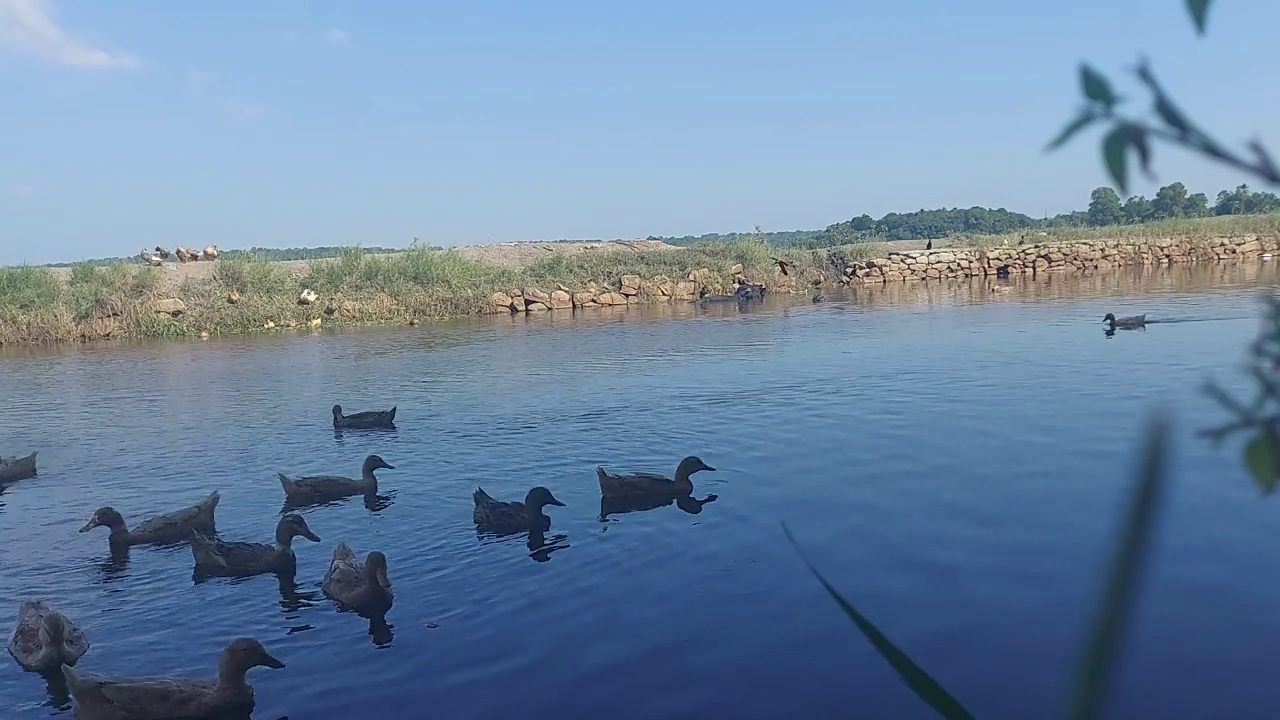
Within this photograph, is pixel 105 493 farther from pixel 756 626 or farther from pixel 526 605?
pixel 756 626

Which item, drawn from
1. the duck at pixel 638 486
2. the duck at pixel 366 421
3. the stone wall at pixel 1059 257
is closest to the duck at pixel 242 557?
the duck at pixel 638 486

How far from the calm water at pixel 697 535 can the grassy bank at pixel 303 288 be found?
45.7 ft

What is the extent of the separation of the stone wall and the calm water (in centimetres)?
2603

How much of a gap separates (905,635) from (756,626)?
1.13 meters

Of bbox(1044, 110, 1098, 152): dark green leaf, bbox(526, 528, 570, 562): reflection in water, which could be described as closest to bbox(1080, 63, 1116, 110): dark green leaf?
bbox(1044, 110, 1098, 152): dark green leaf

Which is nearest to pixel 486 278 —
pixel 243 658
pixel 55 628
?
pixel 55 628

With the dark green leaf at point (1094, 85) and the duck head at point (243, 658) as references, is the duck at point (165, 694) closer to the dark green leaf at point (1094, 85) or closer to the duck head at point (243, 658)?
the duck head at point (243, 658)

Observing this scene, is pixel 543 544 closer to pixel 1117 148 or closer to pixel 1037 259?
pixel 1117 148

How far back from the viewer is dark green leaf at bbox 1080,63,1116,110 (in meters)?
1.06

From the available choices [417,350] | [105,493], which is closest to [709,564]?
[105,493]

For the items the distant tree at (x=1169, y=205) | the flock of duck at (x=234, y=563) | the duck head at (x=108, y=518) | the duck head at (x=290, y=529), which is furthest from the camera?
the distant tree at (x=1169, y=205)

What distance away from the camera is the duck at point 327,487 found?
12227 mm

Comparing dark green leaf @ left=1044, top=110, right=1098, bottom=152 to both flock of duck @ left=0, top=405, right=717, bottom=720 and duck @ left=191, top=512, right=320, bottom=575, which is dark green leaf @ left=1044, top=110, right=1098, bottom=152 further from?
duck @ left=191, top=512, right=320, bottom=575

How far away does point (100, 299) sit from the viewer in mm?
36312
